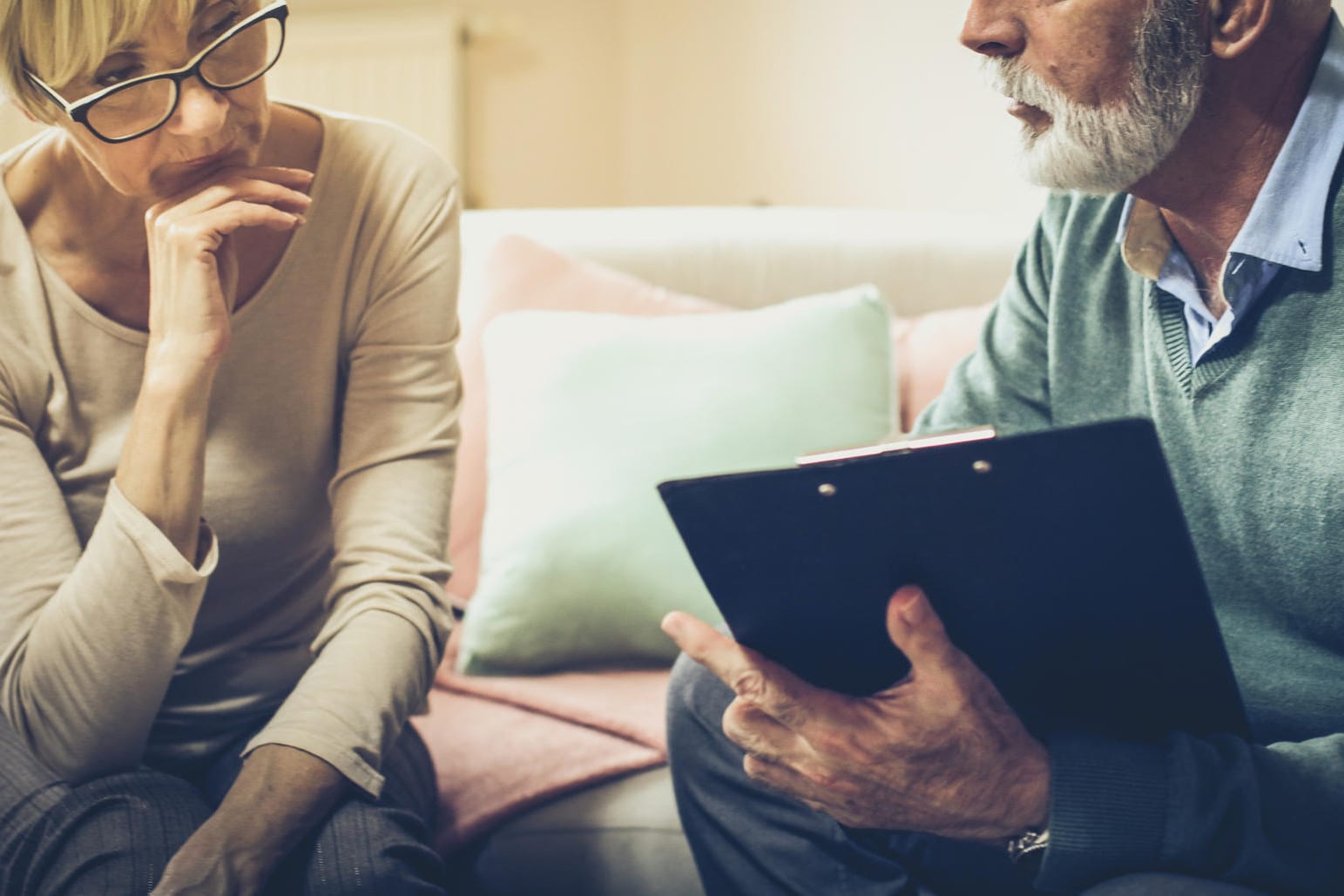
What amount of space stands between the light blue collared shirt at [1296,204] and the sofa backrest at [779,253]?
85cm

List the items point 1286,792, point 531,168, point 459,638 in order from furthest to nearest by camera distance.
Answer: point 531,168 < point 459,638 < point 1286,792

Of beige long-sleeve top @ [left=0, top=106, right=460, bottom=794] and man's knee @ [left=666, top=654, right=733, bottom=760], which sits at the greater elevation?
beige long-sleeve top @ [left=0, top=106, right=460, bottom=794]

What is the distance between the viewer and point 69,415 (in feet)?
3.46

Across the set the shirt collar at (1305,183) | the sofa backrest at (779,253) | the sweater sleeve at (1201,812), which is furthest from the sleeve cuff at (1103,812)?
the sofa backrest at (779,253)

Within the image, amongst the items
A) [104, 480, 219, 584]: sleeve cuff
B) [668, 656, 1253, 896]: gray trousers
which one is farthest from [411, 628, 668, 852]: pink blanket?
[104, 480, 219, 584]: sleeve cuff

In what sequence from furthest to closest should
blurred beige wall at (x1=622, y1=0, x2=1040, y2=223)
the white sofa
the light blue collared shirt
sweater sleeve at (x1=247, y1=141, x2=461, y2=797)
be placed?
blurred beige wall at (x1=622, y1=0, x2=1040, y2=223) → the white sofa → sweater sleeve at (x1=247, y1=141, x2=461, y2=797) → the light blue collared shirt

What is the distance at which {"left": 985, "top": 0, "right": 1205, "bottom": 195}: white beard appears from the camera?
37.9 inches

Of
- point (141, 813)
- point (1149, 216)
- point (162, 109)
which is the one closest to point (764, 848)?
point (141, 813)

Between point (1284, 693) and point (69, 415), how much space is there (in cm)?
99

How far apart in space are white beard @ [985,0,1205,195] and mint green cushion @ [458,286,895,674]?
1.62ft

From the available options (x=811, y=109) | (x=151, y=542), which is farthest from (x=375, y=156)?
(x=811, y=109)

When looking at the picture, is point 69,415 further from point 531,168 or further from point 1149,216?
point 531,168

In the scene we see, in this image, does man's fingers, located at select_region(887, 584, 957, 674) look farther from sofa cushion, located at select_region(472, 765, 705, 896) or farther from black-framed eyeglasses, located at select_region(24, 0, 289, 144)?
black-framed eyeglasses, located at select_region(24, 0, 289, 144)

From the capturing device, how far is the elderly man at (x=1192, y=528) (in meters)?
0.82
